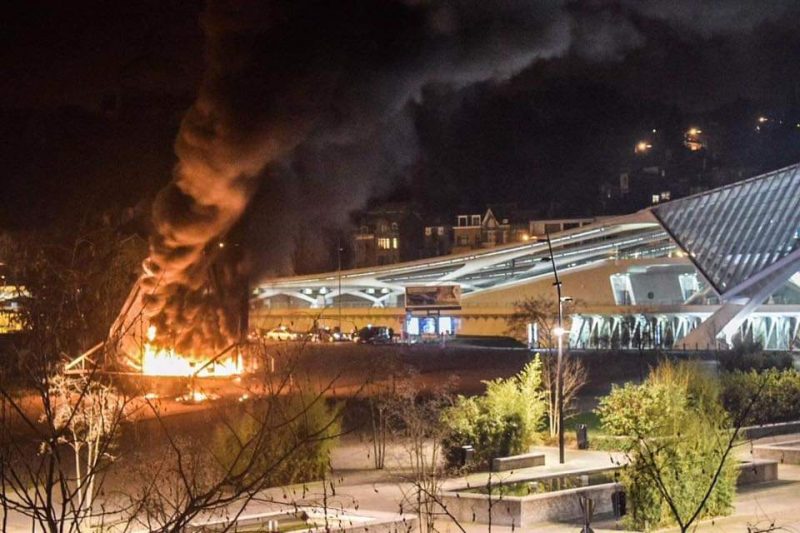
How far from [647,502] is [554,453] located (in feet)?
30.6

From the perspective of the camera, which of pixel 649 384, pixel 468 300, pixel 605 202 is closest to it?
pixel 649 384

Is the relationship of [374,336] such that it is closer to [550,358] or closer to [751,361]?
[751,361]

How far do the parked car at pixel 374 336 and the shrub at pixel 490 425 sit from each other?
49.3m

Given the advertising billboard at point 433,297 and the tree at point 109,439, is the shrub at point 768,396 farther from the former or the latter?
the advertising billboard at point 433,297

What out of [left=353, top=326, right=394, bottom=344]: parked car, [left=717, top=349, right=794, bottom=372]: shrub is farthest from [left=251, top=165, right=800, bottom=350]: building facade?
[left=717, top=349, right=794, bottom=372]: shrub

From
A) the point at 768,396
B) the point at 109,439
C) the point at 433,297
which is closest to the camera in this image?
the point at 109,439

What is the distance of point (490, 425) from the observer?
2586 centimetres

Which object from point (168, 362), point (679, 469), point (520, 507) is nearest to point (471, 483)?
point (520, 507)

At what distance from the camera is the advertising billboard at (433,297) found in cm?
8494

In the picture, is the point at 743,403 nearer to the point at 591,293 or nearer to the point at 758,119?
the point at 591,293

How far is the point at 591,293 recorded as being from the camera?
87.2 meters

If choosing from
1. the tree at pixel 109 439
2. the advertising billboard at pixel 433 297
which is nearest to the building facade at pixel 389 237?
the advertising billboard at pixel 433 297

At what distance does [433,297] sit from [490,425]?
5959 cm

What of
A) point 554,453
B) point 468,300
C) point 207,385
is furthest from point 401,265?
point 554,453
